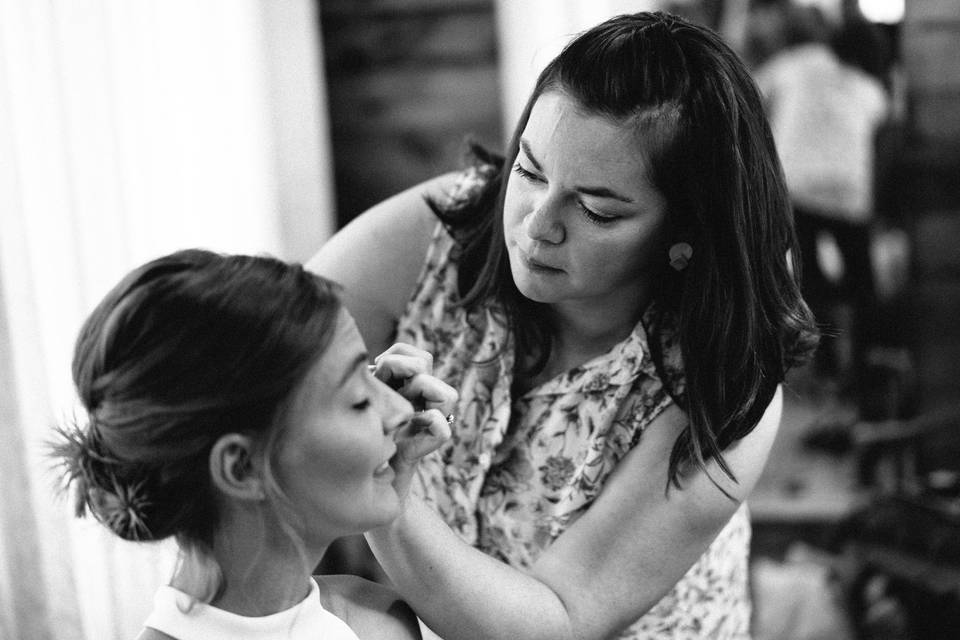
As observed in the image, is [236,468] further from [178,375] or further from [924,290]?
[924,290]

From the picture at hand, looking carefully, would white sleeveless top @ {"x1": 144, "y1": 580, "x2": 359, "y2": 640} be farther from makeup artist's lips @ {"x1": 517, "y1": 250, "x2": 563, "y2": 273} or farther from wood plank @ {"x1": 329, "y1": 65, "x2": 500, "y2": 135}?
wood plank @ {"x1": 329, "y1": 65, "x2": 500, "y2": 135}

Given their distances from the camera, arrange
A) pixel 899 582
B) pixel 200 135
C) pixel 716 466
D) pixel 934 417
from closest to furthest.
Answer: pixel 716 466 < pixel 200 135 < pixel 899 582 < pixel 934 417

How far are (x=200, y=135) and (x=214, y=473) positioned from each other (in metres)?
1.59

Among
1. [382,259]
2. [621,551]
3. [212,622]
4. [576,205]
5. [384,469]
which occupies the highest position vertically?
[576,205]

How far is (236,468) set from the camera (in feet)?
3.21

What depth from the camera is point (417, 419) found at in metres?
1.10

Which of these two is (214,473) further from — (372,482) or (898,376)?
(898,376)

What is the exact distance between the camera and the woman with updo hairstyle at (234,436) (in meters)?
0.94

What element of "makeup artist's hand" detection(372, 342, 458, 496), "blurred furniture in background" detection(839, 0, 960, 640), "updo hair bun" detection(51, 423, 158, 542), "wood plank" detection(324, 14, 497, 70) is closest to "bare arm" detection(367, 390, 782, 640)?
"makeup artist's hand" detection(372, 342, 458, 496)

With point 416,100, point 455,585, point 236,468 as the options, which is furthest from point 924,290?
point 236,468

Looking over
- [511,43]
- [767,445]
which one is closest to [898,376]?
[511,43]

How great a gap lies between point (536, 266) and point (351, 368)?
316 mm

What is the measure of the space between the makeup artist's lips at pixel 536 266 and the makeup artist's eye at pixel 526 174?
0.29 feet

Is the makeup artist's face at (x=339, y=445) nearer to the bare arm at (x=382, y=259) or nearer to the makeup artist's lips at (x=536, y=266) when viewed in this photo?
the makeup artist's lips at (x=536, y=266)
